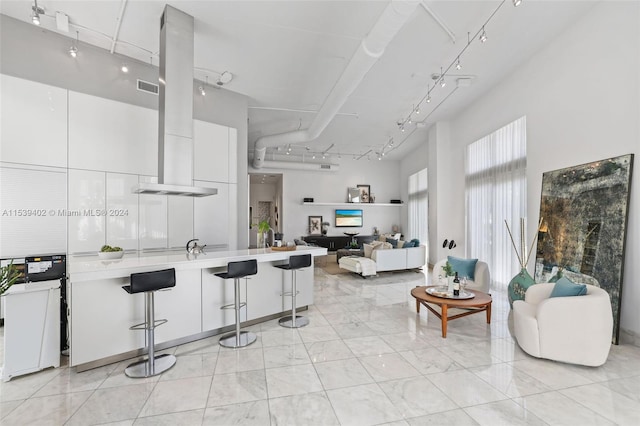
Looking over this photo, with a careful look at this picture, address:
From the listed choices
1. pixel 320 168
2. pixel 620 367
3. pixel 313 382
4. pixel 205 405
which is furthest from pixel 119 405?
pixel 320 168

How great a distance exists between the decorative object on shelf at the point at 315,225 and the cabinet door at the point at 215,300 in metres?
7.81

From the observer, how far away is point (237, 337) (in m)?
3.57

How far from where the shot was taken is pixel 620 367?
2.99 metres

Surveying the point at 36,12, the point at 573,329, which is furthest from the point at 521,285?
the point at 36,12

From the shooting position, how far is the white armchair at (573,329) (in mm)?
2967

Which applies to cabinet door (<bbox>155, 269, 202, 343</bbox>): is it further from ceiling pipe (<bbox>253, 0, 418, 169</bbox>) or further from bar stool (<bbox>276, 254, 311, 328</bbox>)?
ceiling pipe (<bbox>253, 0, 418, 169</bbox>)

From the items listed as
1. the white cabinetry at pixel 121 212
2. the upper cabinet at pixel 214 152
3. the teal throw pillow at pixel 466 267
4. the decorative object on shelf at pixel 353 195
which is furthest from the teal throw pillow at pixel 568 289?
the decorative object on shelf at pixel 353 195

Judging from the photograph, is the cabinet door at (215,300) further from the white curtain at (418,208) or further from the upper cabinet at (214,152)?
the white curtain at (418,208)

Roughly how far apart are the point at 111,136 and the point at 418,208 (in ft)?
31.1

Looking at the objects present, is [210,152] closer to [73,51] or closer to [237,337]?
[73,51]

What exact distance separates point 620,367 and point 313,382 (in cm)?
311

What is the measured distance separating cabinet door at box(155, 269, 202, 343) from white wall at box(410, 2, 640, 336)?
5266mm

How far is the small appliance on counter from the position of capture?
112 inches

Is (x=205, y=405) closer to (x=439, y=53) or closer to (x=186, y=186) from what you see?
(x=186, y=186)
